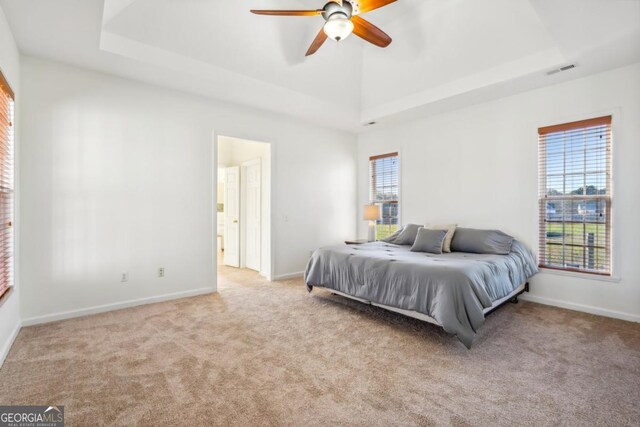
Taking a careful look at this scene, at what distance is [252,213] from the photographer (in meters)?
6.00

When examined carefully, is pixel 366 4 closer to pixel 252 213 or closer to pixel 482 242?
pixel 482 242

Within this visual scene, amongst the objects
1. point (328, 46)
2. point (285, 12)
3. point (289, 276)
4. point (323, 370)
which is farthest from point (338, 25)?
point (289, 276)

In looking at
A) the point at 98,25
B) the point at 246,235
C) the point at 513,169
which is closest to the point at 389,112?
the point at 513,169

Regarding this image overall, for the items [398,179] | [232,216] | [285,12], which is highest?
[285,12]

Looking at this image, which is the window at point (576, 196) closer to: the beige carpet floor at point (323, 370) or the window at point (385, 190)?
the beige carpet floor at point (323, 370)

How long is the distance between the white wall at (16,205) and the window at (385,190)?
16.3 feet

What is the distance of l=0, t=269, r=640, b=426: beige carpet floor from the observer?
1.84m

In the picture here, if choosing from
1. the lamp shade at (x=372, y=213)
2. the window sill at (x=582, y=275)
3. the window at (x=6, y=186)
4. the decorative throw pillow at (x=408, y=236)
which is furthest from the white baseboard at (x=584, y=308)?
the window at (x=6, y=186)

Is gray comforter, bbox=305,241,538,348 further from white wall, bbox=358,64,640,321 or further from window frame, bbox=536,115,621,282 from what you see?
white wall, bbox=358,64,640,321

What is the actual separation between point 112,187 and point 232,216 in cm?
290

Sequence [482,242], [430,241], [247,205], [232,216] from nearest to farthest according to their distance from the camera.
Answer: [482,242] < [430,241] < [247,205] < [232,216]

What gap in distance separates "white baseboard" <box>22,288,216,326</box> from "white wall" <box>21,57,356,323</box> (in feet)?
0.04

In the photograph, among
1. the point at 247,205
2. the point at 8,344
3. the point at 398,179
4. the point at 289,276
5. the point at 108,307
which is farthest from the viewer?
the point at 247,205

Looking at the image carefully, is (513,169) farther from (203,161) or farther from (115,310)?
(115,310)
